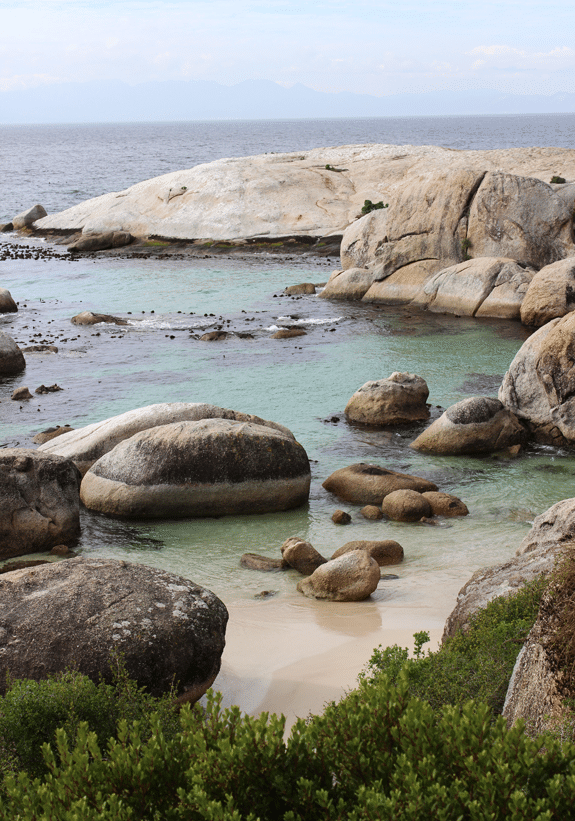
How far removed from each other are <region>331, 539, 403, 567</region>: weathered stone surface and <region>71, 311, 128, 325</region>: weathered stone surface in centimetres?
2117

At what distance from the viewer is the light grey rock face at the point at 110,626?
724 cm

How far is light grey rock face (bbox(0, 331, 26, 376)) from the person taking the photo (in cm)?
2464

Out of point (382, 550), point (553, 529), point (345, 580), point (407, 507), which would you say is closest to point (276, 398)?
point (407, 507)

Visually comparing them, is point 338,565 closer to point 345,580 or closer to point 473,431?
point 345,580

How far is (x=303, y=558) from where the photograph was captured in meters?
12.2

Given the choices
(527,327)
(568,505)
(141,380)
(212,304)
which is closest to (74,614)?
(568,505)

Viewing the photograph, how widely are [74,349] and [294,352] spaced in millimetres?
7727

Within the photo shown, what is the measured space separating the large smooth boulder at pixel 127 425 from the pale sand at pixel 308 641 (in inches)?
219

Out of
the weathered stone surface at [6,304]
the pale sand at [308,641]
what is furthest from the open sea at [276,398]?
the weathered stone surface at [6,304]

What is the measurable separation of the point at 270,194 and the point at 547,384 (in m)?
34.5

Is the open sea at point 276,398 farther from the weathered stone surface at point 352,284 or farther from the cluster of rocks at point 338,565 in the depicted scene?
the weathered stone surface at point 352,284

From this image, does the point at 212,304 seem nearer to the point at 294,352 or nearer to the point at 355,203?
the point at 294,352

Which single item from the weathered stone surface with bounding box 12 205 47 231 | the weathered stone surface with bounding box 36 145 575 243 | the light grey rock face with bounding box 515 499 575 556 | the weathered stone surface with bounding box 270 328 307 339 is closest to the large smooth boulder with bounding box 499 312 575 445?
the light grey rock face with bounding box 515 499 575 556

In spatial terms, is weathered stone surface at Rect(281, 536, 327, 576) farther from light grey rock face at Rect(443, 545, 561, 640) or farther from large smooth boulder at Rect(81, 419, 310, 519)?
light grey rock face at Rect(443, 545, 561, 640)
